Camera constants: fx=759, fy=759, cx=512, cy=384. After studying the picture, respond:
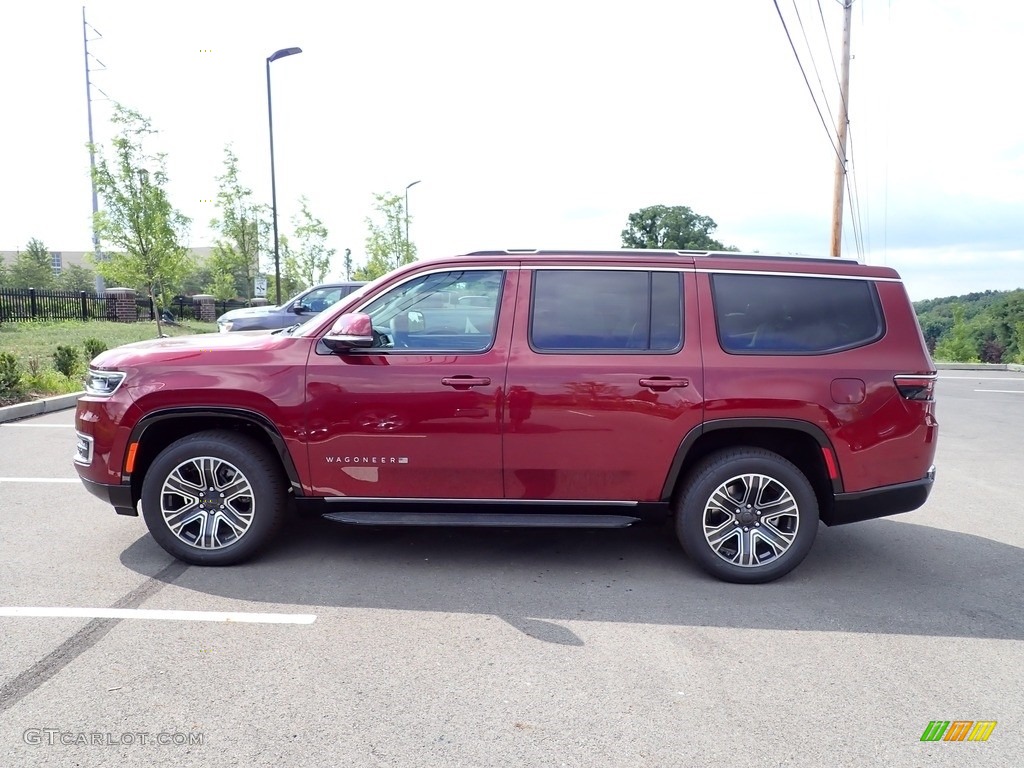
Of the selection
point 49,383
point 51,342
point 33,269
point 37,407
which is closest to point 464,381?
point 37,407

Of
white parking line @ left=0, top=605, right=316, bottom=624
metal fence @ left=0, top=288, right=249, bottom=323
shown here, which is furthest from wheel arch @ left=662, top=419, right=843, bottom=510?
metal fence @ left=0, top=288, right=249, bottom=323

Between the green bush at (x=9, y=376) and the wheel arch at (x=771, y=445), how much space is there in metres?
9.89

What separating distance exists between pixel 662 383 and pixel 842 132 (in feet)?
61.2

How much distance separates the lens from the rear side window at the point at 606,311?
459 centimetres

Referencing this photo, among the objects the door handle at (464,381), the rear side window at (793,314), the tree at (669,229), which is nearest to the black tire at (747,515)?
the rear side window at (793,314)

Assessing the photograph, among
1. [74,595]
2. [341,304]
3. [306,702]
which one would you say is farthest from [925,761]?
[74,595]

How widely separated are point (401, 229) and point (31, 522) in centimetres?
3955

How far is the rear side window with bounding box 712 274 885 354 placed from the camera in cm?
460

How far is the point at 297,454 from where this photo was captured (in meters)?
4.60

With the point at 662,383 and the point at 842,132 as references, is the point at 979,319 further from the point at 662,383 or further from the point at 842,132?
the point at 662,383

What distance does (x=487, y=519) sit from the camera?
4.57m

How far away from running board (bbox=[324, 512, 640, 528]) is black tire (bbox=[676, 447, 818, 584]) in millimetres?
387

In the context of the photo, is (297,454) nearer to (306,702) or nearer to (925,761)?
(306,702)

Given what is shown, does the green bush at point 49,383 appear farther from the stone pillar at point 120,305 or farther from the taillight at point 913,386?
the stone pillar at point 120,305
